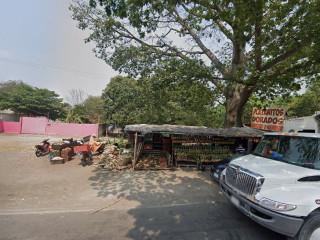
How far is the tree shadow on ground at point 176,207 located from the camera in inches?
130

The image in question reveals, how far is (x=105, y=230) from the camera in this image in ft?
11.0

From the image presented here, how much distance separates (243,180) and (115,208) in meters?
3.20

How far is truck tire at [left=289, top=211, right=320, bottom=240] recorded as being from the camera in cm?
257

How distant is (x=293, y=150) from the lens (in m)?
3.59

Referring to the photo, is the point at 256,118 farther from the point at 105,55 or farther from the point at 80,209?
the point at 80,209

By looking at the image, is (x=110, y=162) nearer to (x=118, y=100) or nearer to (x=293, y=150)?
(x=293, y=150)

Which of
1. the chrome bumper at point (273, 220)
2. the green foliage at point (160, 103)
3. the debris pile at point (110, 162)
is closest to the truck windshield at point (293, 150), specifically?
the chrome bumper at point (273, 220)

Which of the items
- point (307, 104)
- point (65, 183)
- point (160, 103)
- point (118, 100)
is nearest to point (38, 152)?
point (65, 183)

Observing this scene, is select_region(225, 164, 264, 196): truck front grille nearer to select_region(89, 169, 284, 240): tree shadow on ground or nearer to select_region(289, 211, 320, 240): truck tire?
select_region(289, 211, 320, 240): truck tire

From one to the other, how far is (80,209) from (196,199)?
3.22 m

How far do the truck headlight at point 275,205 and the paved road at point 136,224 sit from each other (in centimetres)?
95

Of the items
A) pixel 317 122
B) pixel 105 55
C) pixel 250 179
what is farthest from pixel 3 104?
pixel 317 122

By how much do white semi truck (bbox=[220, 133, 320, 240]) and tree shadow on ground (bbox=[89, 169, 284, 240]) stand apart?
66 cm

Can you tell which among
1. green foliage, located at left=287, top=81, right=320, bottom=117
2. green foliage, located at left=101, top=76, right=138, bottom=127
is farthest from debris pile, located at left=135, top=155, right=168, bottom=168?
green foliage, located at left=287, top=81, right=320, bottom=117
